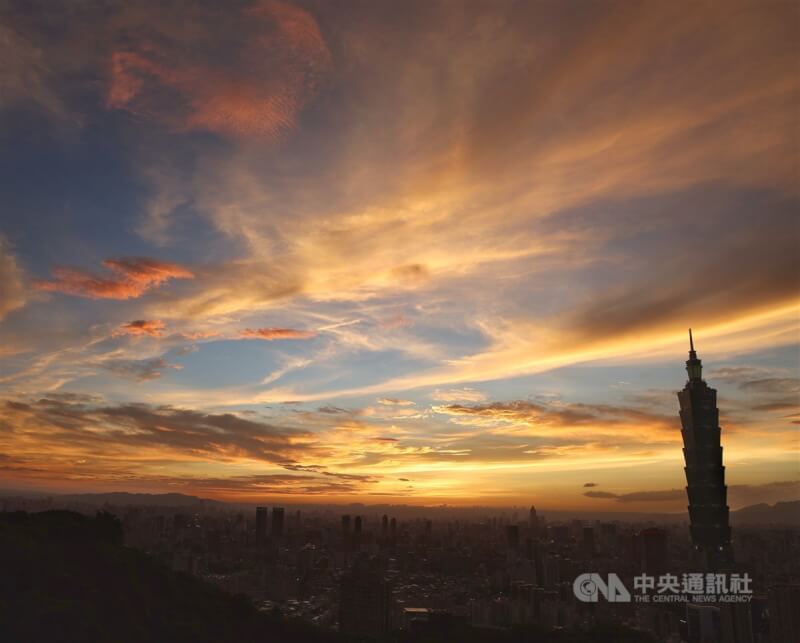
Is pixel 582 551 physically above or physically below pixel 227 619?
below

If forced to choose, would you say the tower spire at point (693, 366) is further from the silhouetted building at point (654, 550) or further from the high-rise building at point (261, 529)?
Answer: the high-rise building at point (261, 529)

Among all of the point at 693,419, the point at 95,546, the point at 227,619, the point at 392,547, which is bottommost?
the point at 392,547

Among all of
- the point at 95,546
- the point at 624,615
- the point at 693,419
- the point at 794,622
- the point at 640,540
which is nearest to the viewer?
the point at 95,546

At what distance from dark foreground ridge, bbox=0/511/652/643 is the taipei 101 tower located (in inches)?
1846

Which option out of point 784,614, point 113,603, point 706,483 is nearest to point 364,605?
point 113,603

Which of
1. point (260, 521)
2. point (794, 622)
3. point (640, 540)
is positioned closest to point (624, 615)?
point (794, 622)

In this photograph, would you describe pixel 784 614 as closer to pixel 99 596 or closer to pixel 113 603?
pixel 113 603

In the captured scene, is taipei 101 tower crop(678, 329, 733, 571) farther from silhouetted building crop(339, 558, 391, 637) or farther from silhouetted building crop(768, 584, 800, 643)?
silhouetted building crop(339, 558, 391, 637)

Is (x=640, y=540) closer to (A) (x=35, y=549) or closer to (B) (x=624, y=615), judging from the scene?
(B) (x=624, y=615)

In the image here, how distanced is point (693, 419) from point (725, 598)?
112 ft

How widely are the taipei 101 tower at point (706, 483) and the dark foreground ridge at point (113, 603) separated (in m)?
46.9

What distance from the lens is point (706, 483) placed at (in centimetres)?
6050

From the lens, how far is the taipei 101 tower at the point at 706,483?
197 feet

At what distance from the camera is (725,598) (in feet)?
99.8
